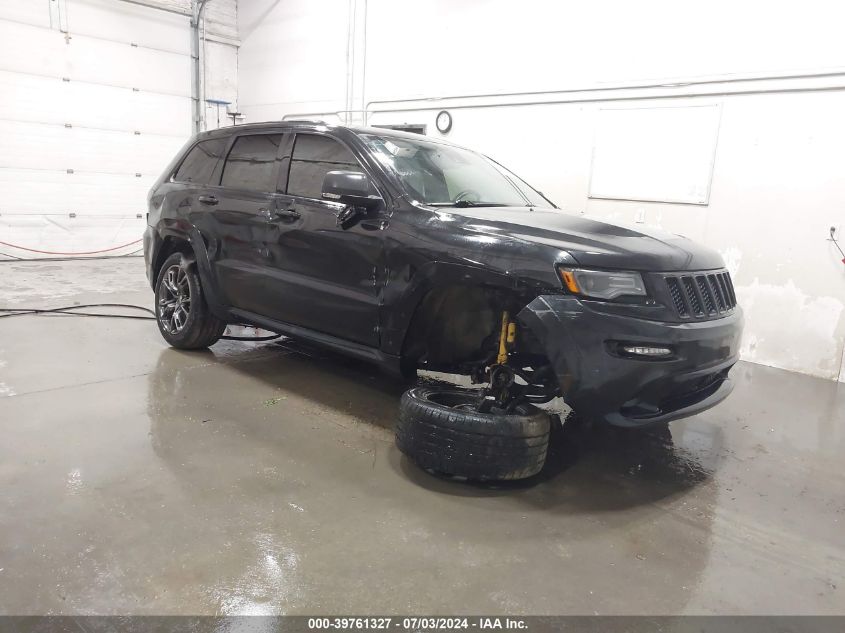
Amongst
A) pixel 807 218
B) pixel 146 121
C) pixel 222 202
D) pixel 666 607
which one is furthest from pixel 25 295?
pixel 807 218

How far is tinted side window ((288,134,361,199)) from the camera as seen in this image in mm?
3578

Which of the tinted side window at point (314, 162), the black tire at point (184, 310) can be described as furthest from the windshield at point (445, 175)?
the black tire at point (184, 310)

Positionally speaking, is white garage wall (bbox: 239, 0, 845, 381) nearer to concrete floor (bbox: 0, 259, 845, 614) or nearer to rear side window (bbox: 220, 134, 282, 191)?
concrete floor (bbox: 0, 259, 845, 614)

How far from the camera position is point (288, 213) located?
3682 mm

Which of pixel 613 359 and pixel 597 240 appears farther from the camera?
pixel 597 240

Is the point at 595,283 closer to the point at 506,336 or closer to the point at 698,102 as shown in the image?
the point at 506,336

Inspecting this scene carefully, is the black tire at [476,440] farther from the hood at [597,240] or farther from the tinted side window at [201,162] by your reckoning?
the tinted side window at [201,162]

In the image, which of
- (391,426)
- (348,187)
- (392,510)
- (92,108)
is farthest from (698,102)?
(92,108)

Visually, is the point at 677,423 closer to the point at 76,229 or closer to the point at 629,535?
the point at 629,535

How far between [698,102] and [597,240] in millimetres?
3926

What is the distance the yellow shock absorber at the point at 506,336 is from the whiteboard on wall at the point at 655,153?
3.88 meters

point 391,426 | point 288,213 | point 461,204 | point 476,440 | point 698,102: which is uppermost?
point 698,102

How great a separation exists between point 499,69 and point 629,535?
242 inches

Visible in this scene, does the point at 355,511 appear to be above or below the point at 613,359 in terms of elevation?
below
